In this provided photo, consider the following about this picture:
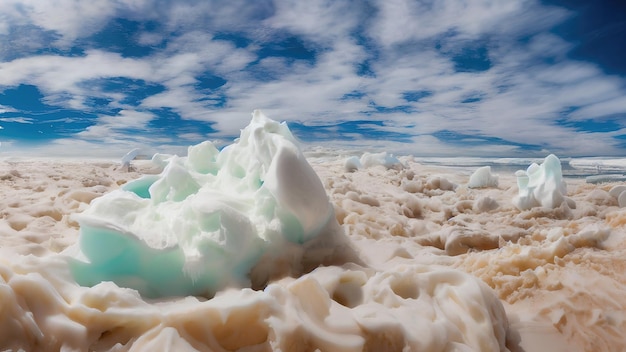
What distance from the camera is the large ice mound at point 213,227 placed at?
2.23 metres

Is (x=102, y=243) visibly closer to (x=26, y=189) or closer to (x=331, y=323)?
(x=331, y=323)

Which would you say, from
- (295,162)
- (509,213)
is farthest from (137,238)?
(509,213)

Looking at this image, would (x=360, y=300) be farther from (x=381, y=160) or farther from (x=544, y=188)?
(x=381, y=160)

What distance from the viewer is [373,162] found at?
9320mm

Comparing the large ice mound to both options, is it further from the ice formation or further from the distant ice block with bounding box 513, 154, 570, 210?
the ice formation

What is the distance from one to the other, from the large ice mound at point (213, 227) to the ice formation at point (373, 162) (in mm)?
5653

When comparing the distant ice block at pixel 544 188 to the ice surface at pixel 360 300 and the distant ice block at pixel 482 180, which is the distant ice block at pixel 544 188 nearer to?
the ice surface at pixel 360 300

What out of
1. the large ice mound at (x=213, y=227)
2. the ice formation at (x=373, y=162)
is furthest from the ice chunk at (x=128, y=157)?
the large ice mound at (x=213, y=227)

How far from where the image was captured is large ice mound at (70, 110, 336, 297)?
2227 mm

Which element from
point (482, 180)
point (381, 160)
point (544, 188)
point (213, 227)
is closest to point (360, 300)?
point (213, 227)

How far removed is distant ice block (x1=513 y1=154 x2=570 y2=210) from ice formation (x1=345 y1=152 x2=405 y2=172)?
3805 millimetres

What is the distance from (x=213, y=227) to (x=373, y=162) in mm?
7178

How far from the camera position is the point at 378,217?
416 centimetres

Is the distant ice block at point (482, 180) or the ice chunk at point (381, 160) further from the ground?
the ice chunk at point (381, 160)
